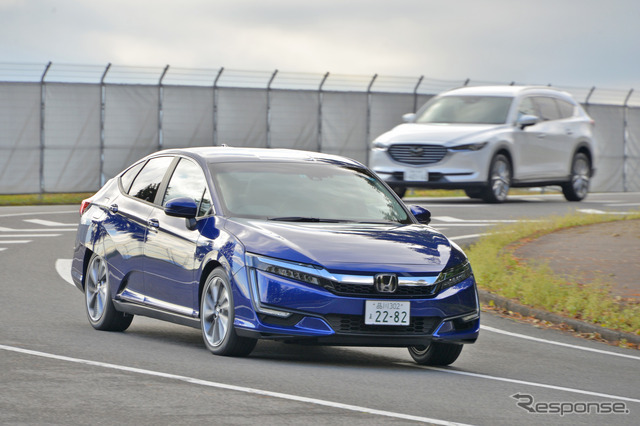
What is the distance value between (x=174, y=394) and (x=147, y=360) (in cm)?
140

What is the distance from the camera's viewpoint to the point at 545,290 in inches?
507

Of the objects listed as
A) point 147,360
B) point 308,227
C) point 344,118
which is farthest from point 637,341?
point 344,118

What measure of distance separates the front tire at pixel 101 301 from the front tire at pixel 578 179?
17891 mm

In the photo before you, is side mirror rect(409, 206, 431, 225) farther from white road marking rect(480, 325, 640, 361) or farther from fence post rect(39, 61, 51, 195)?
fence post rect(39, 61, 51, 195)

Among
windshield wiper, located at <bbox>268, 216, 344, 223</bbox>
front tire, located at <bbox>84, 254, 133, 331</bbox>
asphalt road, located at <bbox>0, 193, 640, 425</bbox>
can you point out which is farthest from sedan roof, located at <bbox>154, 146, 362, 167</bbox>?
asphalt road, located at <bbox>0, 193, 640, 425</bbox>

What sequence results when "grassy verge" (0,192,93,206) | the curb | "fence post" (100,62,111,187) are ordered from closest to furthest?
the curb, "grassy verge" (0,192,93,206), "fence post" (100,62,111,187)

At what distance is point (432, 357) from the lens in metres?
9.20

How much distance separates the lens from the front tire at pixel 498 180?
2458cm

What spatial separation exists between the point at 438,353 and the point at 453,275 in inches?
28.1

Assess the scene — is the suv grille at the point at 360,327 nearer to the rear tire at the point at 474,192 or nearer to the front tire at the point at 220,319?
the front tire at the point at 220,319

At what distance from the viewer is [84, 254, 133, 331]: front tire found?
10.4 metres

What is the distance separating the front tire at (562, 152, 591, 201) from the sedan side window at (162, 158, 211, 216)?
18114 millimetres

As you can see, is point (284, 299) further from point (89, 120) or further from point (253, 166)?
point (89, 120)

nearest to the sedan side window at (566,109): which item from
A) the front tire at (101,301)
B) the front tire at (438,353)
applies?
the front tire at (101,301)
